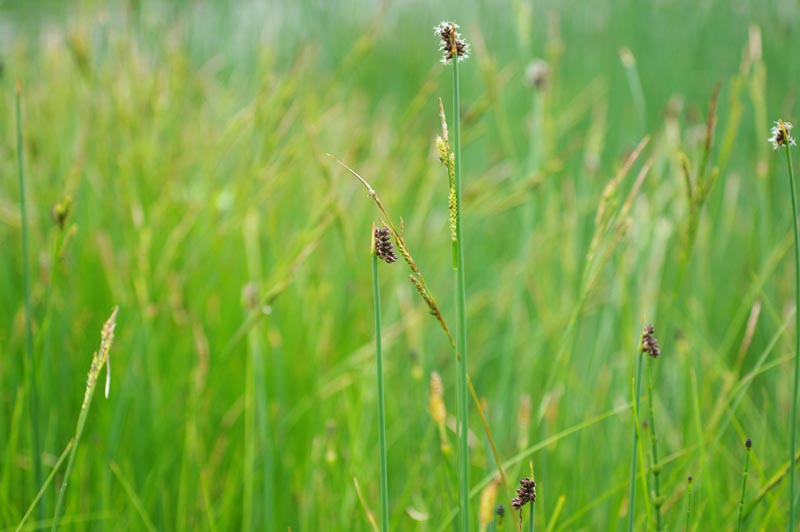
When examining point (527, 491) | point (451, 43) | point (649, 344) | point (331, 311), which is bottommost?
point (527, 491)

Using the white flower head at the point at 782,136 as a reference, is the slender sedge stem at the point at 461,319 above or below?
below

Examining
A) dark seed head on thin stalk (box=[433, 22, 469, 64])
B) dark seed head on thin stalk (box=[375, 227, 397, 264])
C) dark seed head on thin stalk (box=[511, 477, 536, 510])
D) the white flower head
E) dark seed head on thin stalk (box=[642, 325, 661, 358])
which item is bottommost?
dark seed head on thin stalk (box=[511, 477, 536, 510])

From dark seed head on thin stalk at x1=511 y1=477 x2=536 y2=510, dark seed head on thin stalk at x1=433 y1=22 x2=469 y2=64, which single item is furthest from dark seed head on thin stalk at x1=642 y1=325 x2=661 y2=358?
dark seed head on thin stalk at x1=433 y1=22 x2=469 y2=64

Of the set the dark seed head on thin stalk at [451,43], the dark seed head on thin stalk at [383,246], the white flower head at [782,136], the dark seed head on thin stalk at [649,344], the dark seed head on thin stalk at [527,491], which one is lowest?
the dark seed head on thin stalk at [527,491]

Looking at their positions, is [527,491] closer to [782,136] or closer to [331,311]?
[782,136]

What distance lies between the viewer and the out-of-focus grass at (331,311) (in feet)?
3.73

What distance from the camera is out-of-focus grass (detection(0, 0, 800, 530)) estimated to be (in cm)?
114

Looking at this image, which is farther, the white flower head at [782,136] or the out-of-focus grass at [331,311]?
the out-of-focus grass at [331,311]

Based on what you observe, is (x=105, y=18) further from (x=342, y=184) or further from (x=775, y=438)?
(x=775, y=438)

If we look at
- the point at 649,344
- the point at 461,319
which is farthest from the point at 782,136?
the point at 461,319

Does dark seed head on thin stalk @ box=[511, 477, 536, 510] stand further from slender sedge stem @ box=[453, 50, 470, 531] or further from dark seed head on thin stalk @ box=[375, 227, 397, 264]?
dark seed head on thin stalk @ box=[375, 227, 397, 264]

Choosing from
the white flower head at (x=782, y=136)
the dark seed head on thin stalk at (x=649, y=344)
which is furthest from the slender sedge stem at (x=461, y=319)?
the white flower head at (x=782, y=136)

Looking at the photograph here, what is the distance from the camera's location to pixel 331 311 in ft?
5.39

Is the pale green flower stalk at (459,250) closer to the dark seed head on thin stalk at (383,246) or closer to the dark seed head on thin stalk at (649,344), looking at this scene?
the dark seed head on thin stalk at (383,246)
